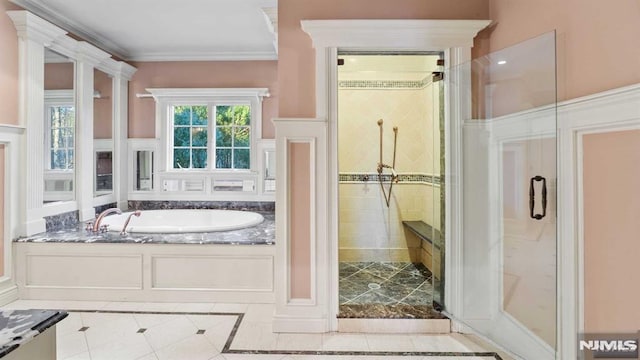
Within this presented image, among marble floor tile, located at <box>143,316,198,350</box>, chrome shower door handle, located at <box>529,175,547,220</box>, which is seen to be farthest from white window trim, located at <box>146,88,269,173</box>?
chrome shower door handle, located at <box>529,175,547,220</box>

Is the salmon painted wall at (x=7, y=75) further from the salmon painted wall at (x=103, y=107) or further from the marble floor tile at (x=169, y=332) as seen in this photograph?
the marble floor tile at (x=169, y=332)

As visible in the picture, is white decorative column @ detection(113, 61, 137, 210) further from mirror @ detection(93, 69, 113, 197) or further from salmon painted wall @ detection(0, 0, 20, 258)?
salmon painted wall @ detection(0, 0, 20, 258)

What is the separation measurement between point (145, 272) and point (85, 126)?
6.38ft

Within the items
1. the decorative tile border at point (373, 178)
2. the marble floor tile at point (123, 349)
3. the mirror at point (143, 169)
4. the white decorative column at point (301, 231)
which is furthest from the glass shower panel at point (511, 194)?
the mirror at point (143, 169)

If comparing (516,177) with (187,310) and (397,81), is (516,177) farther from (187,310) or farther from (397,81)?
(187,310)

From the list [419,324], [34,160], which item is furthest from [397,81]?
[34,160]

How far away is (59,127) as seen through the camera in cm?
353

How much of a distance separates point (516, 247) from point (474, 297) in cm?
49

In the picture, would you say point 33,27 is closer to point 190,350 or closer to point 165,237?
point 165,237

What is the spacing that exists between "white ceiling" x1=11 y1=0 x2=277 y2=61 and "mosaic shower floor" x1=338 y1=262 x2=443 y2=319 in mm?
2451

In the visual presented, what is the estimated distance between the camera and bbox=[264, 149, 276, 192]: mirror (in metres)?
4.43

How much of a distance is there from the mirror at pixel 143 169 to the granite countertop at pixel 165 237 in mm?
1291

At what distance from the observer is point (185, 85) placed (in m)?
4.44

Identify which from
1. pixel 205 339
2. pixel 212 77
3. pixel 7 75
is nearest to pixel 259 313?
pixel 205 339
